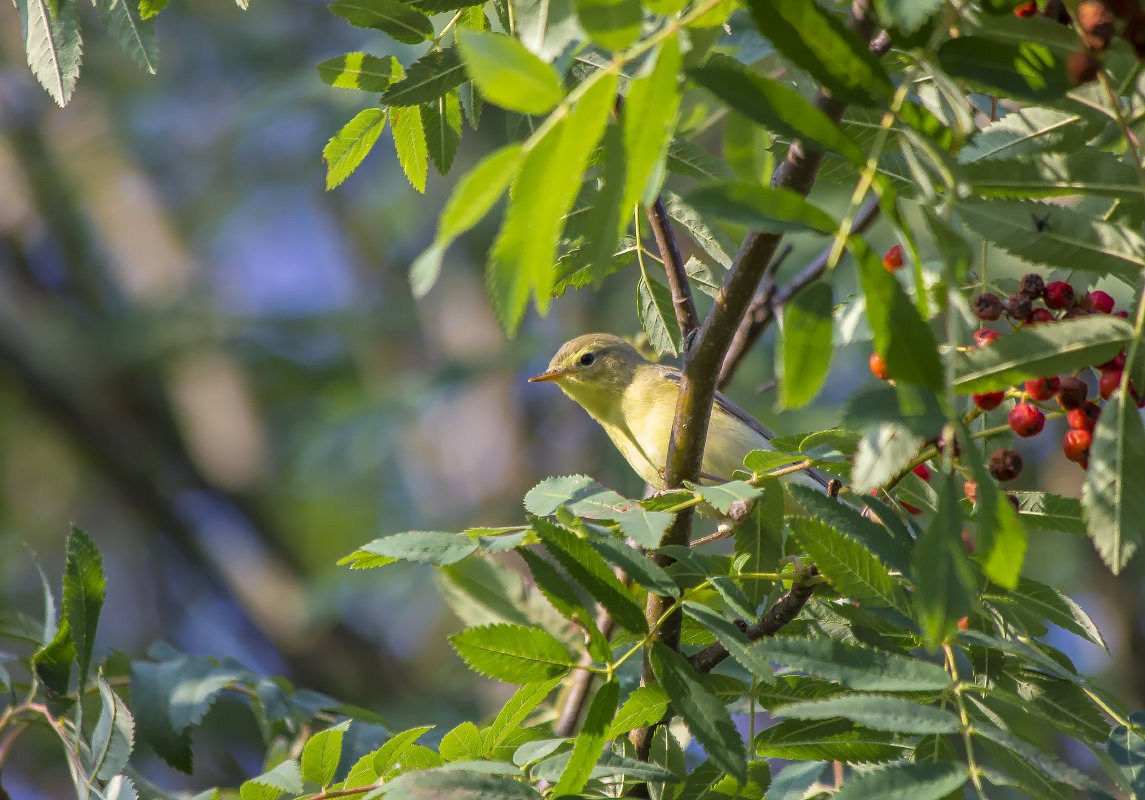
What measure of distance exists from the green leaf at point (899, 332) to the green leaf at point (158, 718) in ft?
7.60

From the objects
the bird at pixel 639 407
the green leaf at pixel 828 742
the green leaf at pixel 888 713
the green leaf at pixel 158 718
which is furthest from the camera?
the bird at pixel 639 407

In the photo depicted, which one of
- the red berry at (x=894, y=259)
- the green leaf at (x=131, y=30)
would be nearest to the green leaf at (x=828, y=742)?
the red berry at (x=894, y=259)

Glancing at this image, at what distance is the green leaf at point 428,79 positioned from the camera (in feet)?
7.04

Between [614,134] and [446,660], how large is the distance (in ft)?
32.2

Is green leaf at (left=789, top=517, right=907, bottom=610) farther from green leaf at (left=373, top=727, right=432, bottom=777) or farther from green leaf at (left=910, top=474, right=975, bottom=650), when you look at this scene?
green leaf at (left=373, top=727, right=432, bottom=777)

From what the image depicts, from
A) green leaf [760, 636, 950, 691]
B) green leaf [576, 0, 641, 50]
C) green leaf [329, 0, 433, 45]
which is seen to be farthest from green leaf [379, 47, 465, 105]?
green leaf [760, 636, 950, 691]

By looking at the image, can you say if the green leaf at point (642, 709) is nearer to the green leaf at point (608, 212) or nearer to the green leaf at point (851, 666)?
the green leaf at point (851, 666)

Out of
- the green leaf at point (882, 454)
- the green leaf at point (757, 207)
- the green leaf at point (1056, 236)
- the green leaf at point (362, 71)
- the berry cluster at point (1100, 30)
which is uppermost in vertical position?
the green leaf at point (362, 71)

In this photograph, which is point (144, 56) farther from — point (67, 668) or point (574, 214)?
point (67, 668)

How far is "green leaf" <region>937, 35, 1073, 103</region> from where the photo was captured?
61.4 inches

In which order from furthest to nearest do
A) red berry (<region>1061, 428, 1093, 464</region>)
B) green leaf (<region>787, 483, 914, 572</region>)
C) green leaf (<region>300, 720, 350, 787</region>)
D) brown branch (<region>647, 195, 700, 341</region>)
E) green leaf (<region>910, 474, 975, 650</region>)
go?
brown branch (<region>647, 195, 700, 341</region>)
green leaf (<region>300, 720, 350, 787</region>)
red berry (<region>1061, 428, 1093, 464</region>)
green leaf (<region>787, 483, 914, 572</region>)
green leaf (<region>910, 474, 975, 650</region>)

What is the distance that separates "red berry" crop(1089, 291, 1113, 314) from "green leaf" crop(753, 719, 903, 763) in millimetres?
1031

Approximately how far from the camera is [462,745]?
7.38 ft

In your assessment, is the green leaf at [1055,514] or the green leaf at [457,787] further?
the green leaf at [1055,514]
